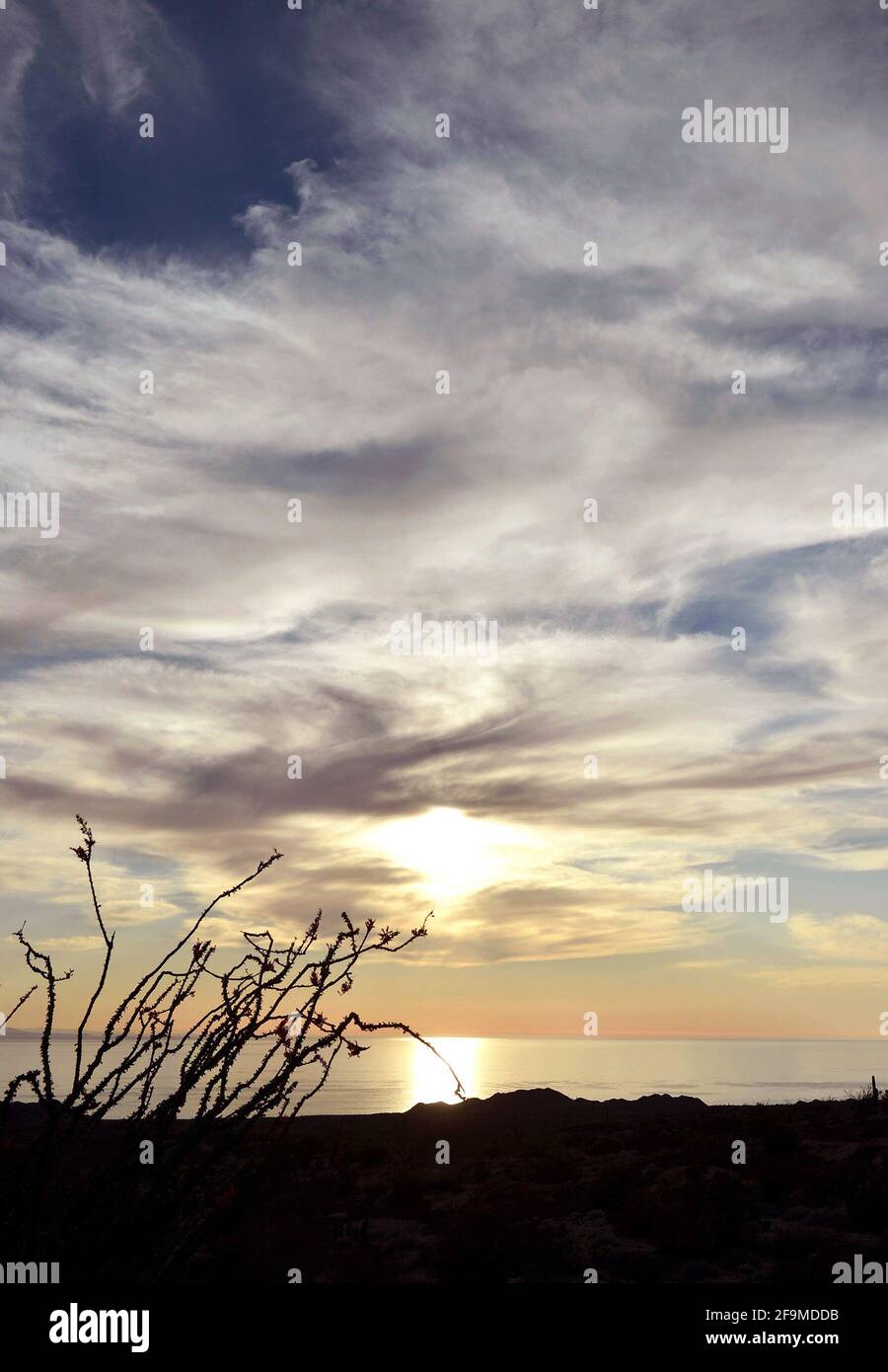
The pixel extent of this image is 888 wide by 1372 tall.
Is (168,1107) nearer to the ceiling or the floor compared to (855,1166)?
nearer to the ceiling

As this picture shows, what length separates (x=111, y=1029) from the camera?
3.15 m

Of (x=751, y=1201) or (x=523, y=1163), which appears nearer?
(x=751, y=1201)

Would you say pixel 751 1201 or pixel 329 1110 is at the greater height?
pixel 751 1201

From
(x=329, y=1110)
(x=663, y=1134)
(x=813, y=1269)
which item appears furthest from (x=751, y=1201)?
(x=329, y=1110)

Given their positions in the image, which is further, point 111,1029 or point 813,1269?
point 813,1269

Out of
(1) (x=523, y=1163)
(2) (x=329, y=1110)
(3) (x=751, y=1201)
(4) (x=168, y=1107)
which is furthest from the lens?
(2) (x=329, y=1110)

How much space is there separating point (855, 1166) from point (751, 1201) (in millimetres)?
3089
